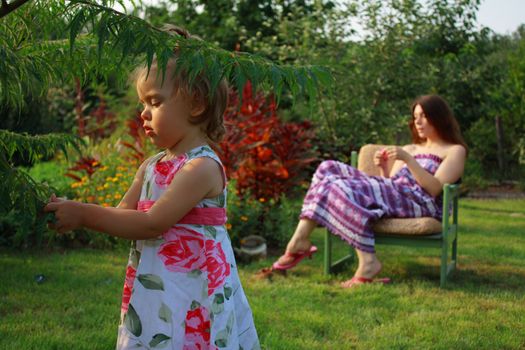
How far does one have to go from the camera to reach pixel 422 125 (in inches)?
210

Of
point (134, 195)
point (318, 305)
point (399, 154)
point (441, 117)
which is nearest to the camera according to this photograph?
point (134, 195)

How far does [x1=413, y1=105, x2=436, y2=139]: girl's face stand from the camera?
531 centimetres

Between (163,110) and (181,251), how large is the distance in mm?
417

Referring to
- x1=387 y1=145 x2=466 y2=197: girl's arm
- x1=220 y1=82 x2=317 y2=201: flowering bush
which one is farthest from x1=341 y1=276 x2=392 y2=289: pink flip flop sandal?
x1=220 y1=82 x2=317 y2=201: flowering bush

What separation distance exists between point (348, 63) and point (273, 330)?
7.13 metres

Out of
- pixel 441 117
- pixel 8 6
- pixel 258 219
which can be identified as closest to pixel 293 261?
pixel 258 219

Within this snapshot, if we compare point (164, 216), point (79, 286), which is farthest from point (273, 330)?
point (164, 216)

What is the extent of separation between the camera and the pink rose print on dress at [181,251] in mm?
2020

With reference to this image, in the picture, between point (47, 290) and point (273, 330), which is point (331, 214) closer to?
point (273, 330)

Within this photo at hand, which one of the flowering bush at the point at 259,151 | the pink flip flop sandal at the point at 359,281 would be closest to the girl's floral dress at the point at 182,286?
the pink flip flop sandal at the point at 359,281

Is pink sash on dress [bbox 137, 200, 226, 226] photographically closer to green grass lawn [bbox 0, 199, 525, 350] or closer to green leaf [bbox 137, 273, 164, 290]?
green leaf [bbox 137, 273, 164, 290]

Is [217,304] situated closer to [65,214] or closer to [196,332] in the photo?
[196,332]

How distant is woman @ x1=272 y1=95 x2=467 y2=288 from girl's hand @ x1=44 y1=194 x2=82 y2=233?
328cm

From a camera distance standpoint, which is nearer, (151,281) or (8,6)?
(8,6)
